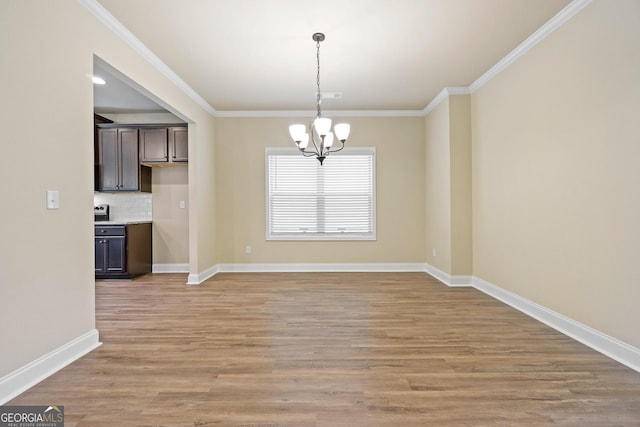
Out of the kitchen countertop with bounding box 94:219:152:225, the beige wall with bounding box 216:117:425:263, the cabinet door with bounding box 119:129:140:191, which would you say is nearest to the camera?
the kitchen countertop with bounding box 94:219:152:225

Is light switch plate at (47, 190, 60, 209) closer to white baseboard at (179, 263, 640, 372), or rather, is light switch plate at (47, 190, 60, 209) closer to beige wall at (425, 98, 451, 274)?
white baseboard at (179, 263, 640, 372)

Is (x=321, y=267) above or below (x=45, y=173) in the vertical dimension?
below

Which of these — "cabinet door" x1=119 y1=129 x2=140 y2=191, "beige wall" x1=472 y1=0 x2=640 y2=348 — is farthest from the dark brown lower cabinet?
"beige wall" x1=472 y1=0 x2=640 y2=348

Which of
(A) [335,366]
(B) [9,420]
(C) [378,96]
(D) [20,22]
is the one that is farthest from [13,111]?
A: (C) [378,96]

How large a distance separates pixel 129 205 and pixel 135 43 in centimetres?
320

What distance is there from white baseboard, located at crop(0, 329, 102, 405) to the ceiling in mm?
2329

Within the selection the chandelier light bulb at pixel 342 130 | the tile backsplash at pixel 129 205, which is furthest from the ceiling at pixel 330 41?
the tile backsplash at pixel 129 205

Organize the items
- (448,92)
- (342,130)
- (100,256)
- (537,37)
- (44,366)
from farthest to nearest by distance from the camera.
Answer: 1. (100,256)
2. (448,92)
3. (342,130)
4. (537,37)
5. (44,366)

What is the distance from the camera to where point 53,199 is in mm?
2059

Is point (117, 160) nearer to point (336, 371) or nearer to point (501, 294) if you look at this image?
point (336, 371)

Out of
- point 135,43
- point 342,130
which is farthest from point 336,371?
point 135,43

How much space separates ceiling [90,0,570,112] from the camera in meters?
2.56

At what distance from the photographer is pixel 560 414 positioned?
1.62 metres

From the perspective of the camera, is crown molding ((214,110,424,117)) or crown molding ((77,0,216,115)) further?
crown molding ((214,110,424,117))
